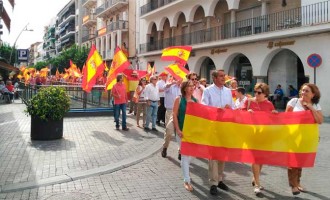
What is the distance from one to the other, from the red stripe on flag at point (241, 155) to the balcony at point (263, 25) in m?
14.6

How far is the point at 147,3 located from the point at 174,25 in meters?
5.78

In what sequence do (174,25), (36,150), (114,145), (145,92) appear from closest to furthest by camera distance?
(36,150) → (114,145) → (145,92) → (174,25)

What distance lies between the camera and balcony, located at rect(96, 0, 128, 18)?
4452 centimetres

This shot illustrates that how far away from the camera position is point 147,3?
36.9 meters

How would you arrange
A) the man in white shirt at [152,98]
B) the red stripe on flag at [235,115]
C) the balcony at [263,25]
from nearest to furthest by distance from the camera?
A: the red stripe on flag at [235,115] → the man in white shirt at [152,98] → the balcony at [263,25]

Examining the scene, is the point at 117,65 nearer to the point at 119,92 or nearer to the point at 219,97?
the point at 119,92

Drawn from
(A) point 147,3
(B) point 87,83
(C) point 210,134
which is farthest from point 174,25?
(C) point 210,134

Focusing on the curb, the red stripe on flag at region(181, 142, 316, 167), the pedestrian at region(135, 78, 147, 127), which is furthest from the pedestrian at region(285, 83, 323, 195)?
the pedestrian at region(135, 78, 147, 127)

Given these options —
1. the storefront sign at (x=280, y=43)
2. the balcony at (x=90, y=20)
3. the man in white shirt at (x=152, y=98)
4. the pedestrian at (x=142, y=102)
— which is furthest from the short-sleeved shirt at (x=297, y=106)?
the balcony at (x=90, y=20)

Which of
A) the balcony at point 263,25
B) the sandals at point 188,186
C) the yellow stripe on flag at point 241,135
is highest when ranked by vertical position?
the balcony at point 263,25

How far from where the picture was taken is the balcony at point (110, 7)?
44.5 m

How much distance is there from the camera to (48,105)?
10.1 metres

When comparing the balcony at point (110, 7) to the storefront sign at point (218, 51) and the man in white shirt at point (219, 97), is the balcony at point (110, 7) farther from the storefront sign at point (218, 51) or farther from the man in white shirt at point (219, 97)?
the man in white shirt at point (219, 97)

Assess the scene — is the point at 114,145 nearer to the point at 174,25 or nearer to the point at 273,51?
the point at 273,51
